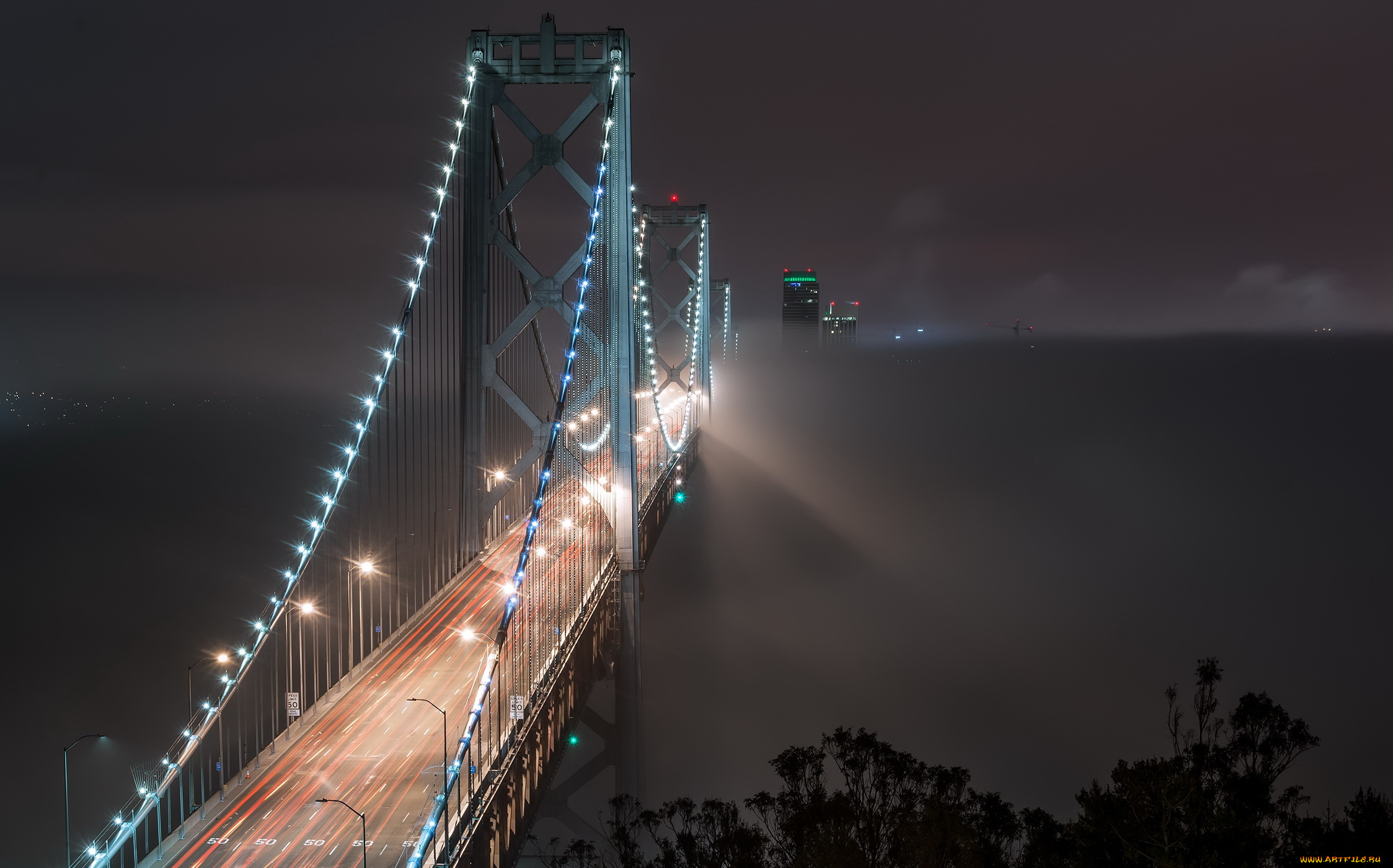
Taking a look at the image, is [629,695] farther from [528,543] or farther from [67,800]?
[67,800]

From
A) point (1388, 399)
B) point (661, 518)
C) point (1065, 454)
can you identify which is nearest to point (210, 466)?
point (661, 518)

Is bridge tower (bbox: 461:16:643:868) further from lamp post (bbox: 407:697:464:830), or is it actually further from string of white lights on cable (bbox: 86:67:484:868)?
lamp post (bbox: 407:697:464:830)

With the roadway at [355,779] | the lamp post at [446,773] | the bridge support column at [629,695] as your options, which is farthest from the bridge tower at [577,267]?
the lamp post at [446,773]

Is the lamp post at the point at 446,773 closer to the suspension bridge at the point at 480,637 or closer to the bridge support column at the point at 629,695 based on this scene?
the suspension bridge at the point at 480,637

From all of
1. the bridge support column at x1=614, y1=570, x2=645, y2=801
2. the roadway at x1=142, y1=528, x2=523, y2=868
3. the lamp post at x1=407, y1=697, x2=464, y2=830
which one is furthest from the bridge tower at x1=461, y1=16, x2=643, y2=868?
the lamp post at x1=407, y1=697, x2=464, y2=830

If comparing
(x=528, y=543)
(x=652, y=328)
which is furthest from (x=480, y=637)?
(x=652, y=328)

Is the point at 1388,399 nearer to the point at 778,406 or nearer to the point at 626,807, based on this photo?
the point at 778,406
